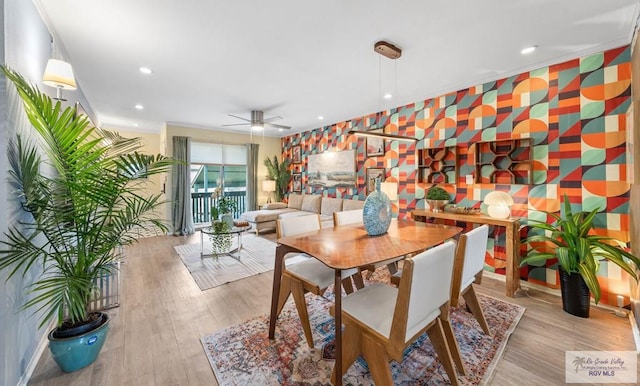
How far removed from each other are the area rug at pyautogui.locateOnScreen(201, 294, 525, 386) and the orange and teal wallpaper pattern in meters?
1.29

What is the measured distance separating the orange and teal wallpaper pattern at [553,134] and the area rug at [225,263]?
8.73 feet


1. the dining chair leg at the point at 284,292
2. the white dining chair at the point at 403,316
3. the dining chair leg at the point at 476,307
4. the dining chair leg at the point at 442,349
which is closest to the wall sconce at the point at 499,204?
the dining chair leg at the point at 476,307

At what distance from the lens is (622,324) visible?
2.11 metres

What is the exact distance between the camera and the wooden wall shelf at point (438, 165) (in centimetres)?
346

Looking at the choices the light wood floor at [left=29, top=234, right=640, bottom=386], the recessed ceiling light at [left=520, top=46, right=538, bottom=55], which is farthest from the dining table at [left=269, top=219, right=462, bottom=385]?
the recessed ceiling light at [left=520, top=46, right=538, bottom=55]

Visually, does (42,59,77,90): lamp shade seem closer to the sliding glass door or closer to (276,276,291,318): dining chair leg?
(276,276,291,318): dining chair leg

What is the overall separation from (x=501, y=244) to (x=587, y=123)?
156 cm

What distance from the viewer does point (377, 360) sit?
4.36 ft

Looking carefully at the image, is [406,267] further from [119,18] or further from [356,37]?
[119,18]

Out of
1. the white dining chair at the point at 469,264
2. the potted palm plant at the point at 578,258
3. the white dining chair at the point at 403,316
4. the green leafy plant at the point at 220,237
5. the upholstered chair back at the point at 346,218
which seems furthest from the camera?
the green leafy plant at the point at 220,237

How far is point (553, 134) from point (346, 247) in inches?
110

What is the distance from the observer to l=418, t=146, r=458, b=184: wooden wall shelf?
3465 millimetres

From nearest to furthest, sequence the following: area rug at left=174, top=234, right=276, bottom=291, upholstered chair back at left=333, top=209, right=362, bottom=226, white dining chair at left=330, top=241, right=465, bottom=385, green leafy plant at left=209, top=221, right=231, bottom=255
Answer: white dining chair at left=330, top=241, right=465, bottom=385 < upholstered chair back at left=333, top=209, right=362, bottom=226 < area rug at left=174, top=234, right=276, bottom=291 < green leafy plant at left=209, top=221, right=231, bottom=255

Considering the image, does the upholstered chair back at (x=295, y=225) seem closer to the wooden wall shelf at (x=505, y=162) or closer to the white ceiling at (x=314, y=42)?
the white ceiling at (x=314, y=42)
